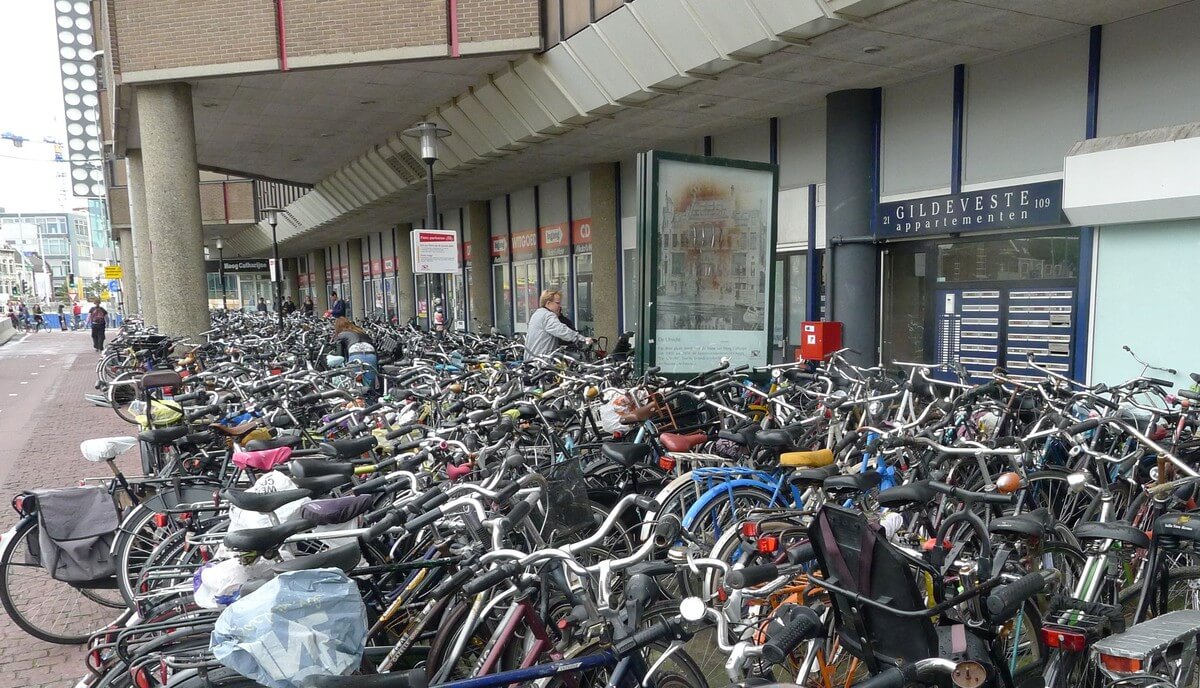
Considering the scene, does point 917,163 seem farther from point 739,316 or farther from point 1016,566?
point 1016,566

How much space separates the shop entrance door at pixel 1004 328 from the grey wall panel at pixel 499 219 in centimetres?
1209

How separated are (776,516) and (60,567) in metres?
3.25

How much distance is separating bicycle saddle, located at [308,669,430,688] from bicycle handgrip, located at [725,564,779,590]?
0.82 meters

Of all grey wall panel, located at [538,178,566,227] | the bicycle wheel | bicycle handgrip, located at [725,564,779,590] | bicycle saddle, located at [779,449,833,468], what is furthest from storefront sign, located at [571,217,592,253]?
bicycle handgrip, located at [725,564,779,590]

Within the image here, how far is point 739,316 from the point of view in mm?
7734

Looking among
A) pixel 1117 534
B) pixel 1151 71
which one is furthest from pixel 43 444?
pixel 1151 71

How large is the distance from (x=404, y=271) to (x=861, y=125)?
737 inches

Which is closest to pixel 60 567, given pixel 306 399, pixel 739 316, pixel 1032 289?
pixel 306 399

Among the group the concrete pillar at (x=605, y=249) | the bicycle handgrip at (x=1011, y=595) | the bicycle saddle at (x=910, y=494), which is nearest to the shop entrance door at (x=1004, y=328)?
the bicycle saddle at (x=910, y=494)

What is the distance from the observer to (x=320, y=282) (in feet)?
134

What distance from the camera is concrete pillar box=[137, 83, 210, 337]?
36.3 feet

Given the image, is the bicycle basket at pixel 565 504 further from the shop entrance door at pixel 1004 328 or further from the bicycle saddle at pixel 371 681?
the shop entrance door at pixel 1004 328

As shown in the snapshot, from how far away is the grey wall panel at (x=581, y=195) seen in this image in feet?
49.3

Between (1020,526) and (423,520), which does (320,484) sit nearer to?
(423,520)
